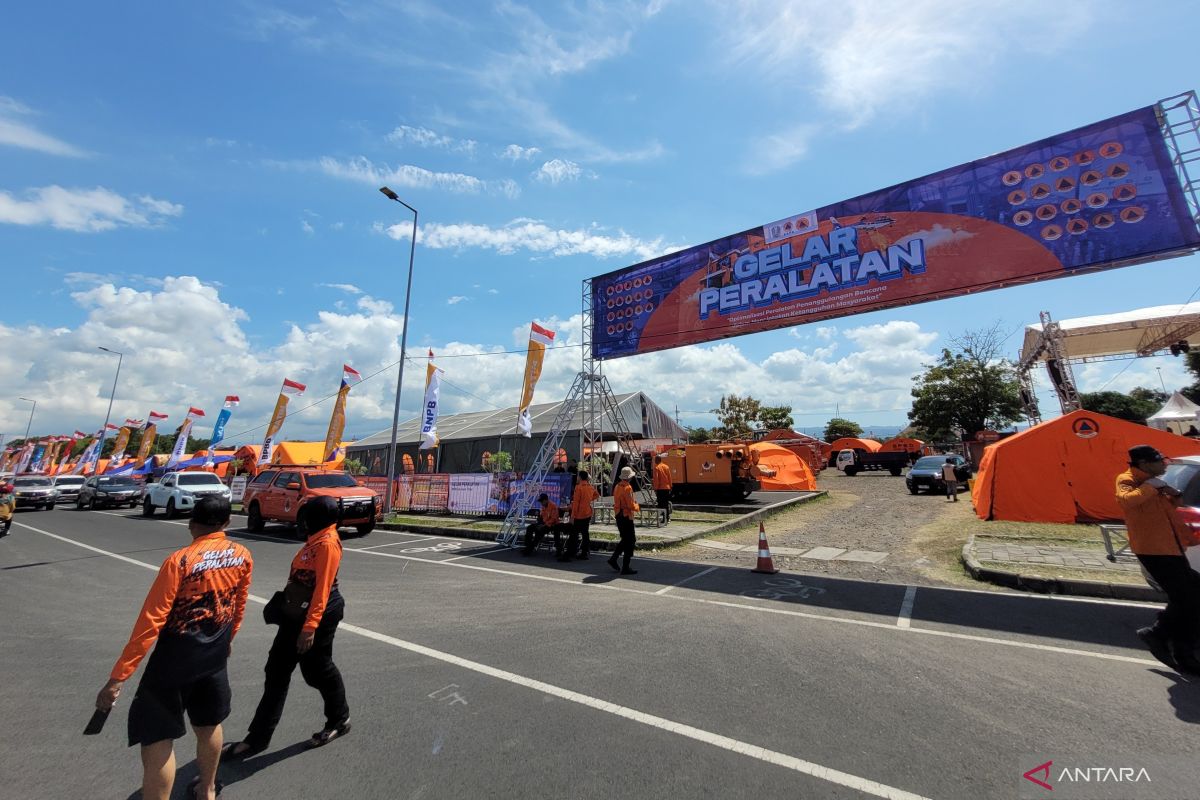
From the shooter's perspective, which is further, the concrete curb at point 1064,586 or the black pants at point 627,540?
the black pants at point 627,540

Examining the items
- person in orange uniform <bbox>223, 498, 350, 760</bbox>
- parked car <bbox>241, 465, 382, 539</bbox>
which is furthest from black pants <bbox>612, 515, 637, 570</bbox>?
parked car <bbox>241, 465, 382, 539</bbox>

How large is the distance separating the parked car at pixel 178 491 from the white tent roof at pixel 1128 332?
33.6 meters

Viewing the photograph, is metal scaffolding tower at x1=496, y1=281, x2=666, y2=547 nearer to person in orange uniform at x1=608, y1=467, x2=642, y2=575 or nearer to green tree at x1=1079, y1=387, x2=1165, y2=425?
person in orange uniform at x1=608, y1=467, x2=642, y2=575

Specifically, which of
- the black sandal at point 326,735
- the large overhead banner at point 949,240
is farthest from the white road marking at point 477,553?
the black sandal at point 326,735

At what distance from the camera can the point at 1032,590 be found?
7133 millimetres

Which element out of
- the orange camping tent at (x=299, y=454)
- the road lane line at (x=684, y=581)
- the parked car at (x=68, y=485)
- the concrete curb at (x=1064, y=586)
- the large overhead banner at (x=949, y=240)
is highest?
the large overhead banner at (x=949, y=240)

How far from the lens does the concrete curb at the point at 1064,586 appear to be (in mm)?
6395

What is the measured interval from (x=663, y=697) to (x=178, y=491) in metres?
23.2

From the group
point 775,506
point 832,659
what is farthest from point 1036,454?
point 832,659

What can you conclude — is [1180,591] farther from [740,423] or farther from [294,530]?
[740,423]

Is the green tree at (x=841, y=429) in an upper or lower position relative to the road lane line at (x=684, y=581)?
upper

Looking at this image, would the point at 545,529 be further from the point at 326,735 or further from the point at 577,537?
the point at 326,735

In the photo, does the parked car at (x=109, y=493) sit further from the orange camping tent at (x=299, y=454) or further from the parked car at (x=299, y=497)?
the parked car at (x=299, y=497)

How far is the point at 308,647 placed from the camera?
3.16 m
